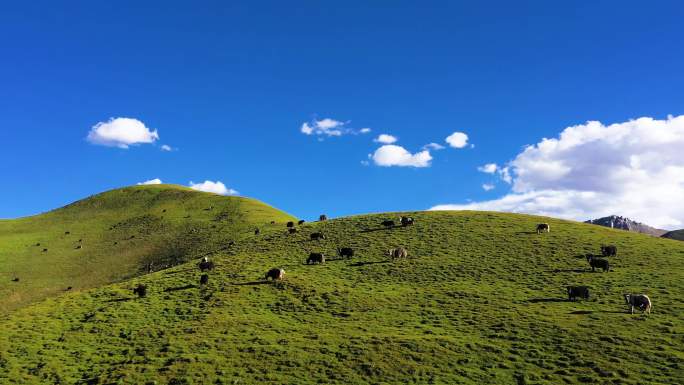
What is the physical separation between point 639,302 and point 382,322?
823 inches

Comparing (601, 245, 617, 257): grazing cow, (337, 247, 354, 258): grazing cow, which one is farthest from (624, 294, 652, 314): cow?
(337, 247, 354, 258): grazing cow

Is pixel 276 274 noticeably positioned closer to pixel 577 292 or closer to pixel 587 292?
pixel 577 292

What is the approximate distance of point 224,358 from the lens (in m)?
33.6

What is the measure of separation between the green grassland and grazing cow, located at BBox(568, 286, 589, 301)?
82 cm

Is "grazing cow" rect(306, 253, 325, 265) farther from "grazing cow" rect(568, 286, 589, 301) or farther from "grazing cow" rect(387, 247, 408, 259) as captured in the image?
→ "grazing cow" rect(568, 286, 589, 301)

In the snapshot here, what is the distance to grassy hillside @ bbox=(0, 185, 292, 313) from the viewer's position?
2992 inches

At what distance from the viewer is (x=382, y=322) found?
3938 cm

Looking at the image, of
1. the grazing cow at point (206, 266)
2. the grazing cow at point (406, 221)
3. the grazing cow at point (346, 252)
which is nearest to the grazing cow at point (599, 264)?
the grazing cow at point (346, 252)

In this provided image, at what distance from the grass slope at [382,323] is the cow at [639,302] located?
0.75m

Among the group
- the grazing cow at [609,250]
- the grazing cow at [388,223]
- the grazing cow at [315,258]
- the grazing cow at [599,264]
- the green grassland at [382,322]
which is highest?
the grazing cow at [388,223]

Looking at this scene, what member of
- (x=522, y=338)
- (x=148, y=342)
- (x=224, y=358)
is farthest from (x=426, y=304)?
(x=148, y=342)

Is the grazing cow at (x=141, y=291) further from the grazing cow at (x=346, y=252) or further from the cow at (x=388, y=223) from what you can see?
the cow at (x=388, y=223)

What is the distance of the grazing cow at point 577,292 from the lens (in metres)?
42.5

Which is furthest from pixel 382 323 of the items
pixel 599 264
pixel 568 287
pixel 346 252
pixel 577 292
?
pixel 599 264
